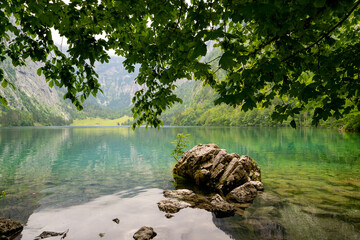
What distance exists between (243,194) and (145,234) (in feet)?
22.5

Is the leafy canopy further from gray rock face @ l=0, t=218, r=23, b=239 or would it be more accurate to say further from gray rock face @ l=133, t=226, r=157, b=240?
gray rock face @ l=0, t=218, r=23, b=239

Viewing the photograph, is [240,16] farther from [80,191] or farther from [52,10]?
[80,191]

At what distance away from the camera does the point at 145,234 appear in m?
8.47

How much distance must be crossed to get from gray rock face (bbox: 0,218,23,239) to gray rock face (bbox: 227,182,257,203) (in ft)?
35.9

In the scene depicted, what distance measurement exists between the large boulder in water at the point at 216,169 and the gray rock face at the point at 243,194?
2.54 ft

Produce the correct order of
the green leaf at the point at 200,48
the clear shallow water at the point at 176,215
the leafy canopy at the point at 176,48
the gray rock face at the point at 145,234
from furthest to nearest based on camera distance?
the clear shallow water at the point at 176,215, the gray rock face at the point at 145,234, the leafy canopy at the point at 176,48, the green leaf at the point at 200,48

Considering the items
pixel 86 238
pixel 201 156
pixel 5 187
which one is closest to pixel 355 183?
pixel 201 156

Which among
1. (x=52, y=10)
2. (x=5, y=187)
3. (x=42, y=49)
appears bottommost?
(x=5, y=187)

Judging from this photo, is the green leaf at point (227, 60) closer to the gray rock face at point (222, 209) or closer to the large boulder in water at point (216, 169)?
the gray rock face at point (222, 209)

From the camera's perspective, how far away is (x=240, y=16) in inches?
144

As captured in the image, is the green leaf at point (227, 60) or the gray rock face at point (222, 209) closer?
the green leaf at point (227, 60)

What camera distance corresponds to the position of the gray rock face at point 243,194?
40.0ft

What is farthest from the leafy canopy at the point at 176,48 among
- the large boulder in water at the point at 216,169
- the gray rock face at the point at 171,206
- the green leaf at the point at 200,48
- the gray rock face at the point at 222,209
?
the large boulder in water at the point at 216,169

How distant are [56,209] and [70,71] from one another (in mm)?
9561
